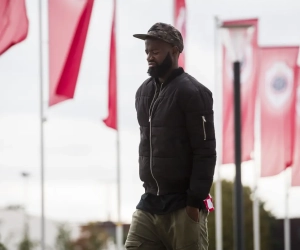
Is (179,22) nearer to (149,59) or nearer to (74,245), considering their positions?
(149,59)

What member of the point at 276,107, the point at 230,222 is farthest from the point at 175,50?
the point at 230,222

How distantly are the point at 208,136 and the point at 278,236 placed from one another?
2742 inches

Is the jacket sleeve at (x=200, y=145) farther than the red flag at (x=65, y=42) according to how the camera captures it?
No

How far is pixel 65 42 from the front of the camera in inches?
689

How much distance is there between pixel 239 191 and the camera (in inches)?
522

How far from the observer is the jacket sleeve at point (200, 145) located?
740 cm

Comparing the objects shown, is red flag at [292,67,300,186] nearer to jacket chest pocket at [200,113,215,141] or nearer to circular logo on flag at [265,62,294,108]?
circular logo on flag at [265,62,294,108]

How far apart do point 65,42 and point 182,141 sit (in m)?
10.2

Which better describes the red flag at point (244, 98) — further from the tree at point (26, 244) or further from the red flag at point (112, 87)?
the tree at point (26, 244)

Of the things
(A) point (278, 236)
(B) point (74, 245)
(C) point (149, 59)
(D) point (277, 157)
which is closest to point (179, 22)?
(D) point (277, 157)

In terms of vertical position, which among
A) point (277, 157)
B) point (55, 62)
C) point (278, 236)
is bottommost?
point (278, 236)

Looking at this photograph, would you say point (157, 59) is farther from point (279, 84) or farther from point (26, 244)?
point (26, 244)

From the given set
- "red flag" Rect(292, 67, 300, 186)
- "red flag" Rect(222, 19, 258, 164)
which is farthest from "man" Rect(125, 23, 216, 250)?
"red flag" Rect(292, 67, 300, 186)

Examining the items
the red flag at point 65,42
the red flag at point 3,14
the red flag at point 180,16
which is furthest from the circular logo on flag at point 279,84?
the red flag at point 3,14
